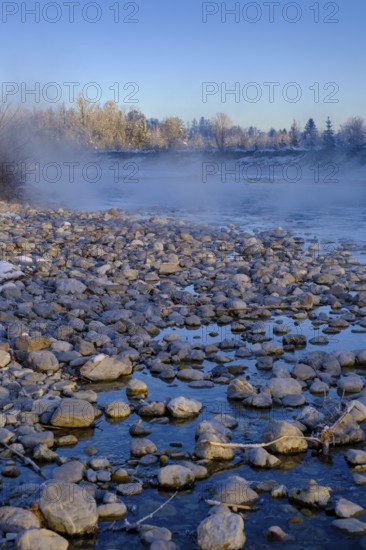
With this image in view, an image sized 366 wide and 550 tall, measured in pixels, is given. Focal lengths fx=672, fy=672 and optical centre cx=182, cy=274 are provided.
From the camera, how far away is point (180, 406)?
12.3 feet

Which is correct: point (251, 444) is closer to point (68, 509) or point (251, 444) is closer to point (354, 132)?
point (68, 509)

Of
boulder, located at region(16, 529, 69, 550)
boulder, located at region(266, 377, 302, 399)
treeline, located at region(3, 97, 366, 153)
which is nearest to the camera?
boulder, located at region(16, 529, 69, 550)

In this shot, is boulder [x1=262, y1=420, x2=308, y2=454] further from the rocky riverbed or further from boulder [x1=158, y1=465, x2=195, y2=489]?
boulder [x1=158, y1=465, x2=195, y2=489]

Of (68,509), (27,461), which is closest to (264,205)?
(27,461)

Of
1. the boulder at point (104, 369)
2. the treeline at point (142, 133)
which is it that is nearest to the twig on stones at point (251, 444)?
the boulder at point (104, 369)

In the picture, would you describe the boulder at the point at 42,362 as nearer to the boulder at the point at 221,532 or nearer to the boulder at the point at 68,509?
the boulder at the point at 68,509

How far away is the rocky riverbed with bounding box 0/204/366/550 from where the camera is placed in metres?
2.66

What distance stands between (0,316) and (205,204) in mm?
15451

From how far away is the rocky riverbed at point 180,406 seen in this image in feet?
8.71

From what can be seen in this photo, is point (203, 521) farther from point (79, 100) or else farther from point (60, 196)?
point (79, 100)

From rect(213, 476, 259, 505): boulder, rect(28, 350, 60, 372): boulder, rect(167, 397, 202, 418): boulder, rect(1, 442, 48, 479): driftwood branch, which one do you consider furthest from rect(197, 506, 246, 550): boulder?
rect(28, 350, 60, 372): boulder

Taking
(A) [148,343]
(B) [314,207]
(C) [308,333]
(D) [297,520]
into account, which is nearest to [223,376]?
(A) [148,343]

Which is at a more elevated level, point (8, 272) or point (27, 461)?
point (8, 272)

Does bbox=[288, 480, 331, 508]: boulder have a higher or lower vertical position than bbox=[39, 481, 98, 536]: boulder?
lower
